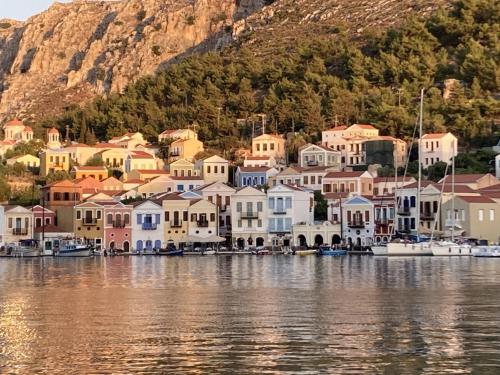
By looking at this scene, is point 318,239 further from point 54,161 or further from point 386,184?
point 54,161

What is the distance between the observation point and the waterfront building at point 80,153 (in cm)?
12581

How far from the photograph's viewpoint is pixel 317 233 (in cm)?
9388

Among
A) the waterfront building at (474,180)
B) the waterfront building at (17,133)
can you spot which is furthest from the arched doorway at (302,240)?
the waterfront building at (17,133)

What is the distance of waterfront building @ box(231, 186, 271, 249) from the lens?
9512 cm

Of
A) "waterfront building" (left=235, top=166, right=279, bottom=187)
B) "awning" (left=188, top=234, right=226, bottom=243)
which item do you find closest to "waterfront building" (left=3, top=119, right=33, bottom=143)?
"waterfront building" (left=235, top=166, right=279, bottom=187)

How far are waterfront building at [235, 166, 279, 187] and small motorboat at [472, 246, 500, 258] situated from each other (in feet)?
106

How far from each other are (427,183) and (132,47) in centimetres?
11262

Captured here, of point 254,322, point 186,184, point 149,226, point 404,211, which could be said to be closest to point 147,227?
point 149,226

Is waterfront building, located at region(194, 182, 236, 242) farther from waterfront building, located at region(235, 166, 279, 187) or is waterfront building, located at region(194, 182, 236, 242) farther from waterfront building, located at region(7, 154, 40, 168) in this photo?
waterfront building, located at region(7, 154, 40, 168)

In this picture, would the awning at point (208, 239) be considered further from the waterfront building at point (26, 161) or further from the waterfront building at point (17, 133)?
the waterfront building at point (17, 133)

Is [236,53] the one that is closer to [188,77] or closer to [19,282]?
[188,77]

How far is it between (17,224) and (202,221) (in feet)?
49.9

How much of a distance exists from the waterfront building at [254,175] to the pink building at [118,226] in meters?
17.5

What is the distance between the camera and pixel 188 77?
5960 inches
